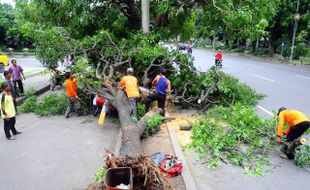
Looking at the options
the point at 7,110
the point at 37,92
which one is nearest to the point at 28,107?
the point at 37,92

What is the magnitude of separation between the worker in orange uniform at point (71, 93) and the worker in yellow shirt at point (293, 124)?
6954 mm

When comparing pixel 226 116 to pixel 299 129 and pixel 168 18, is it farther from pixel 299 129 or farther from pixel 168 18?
pixel 168 18

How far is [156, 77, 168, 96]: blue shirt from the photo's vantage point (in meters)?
10.1

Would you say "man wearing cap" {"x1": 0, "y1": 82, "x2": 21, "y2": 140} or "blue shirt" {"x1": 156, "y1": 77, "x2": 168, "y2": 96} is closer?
"man wearing cap" {"x1": 0, "y1": 82, "x2": 21, "y2": 140}

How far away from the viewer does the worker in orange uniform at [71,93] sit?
11130 mm

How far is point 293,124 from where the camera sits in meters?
7.19

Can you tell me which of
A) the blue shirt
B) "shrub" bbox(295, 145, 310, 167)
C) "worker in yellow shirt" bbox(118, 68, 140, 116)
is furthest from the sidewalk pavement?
"shrub" bbox(295, 145, 310, 167)

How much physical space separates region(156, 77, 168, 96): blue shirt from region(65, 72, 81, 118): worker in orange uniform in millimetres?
3121

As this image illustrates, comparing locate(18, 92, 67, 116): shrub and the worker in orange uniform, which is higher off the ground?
the worker in orange uniform

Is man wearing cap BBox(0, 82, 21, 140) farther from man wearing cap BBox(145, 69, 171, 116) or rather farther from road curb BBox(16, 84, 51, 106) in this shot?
road curb BBox(16, 84, 51, 106)

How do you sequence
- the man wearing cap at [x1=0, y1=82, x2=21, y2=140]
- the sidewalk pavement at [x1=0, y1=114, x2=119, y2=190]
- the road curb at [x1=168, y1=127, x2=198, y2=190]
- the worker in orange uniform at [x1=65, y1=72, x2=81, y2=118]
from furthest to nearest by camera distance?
the worker in orange uniform at [x1=65, y1=72, x2=81, y2=118] → the man wearing cap at [x1=0, y1=82, x2=21, y2=140] → the sidewalk pavement at [x1=0, y1=114, x2=119, y2=190] → the road curb at [x1=168, y1=127, x2=198, y2=190]

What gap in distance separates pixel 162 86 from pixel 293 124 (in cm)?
422

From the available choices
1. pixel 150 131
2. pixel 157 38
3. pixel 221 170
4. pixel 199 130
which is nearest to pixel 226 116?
pixel 199 130

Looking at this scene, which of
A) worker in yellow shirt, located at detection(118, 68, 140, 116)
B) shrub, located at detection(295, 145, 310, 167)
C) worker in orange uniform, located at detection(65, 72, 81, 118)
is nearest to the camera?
shrub, located at detection(295, 145, 310, 167)
